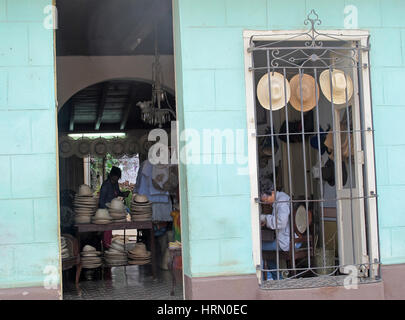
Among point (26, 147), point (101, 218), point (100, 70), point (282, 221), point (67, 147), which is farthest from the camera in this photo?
point (67, 147)

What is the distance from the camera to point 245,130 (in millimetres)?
5039

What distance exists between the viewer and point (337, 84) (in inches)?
209

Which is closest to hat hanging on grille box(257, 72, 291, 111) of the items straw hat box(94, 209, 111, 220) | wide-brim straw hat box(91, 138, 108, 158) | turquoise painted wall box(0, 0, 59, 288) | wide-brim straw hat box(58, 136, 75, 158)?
turquoise painted wall box(0, 0, 59, 288)

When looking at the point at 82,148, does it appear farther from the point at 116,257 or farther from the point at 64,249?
the point at 64,249

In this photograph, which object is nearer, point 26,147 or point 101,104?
point 26,147

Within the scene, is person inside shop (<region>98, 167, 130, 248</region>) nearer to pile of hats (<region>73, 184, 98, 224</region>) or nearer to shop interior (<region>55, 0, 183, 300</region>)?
shop interior (<region>55, 0, 183, 300</region>)

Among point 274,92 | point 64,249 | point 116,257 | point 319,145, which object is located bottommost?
point 116,257

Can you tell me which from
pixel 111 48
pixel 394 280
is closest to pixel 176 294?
pixel 394 280

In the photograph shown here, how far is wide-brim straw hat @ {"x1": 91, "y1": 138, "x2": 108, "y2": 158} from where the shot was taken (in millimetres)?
13270

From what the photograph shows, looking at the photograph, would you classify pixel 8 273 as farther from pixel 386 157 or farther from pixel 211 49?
pixel 386 157

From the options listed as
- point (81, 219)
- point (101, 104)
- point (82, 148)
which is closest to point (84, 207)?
point (81, 219)

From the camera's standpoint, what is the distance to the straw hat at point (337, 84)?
5324 mm

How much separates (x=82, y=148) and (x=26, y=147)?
333 inches
